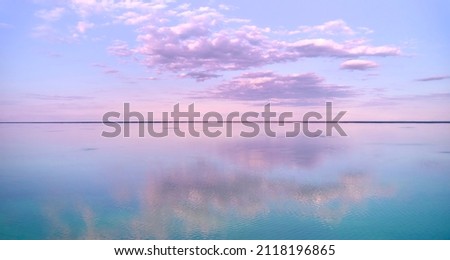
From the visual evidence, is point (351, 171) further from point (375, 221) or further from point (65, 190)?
point (65, 190)

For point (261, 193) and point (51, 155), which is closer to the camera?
point (261, 193)

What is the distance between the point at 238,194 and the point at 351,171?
15.5 ft

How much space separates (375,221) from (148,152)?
11402mm

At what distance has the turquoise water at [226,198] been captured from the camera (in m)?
6.39

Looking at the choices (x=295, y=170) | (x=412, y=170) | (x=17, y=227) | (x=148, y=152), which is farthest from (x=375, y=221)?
(x=148, y=152)

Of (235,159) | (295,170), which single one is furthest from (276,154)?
(295,170)

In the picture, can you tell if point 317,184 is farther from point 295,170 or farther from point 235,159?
point 235,159

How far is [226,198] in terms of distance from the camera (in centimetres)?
826

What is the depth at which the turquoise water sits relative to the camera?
21.0 ft

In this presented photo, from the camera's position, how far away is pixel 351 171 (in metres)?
11.5

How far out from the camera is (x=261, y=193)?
8594 millimetres
